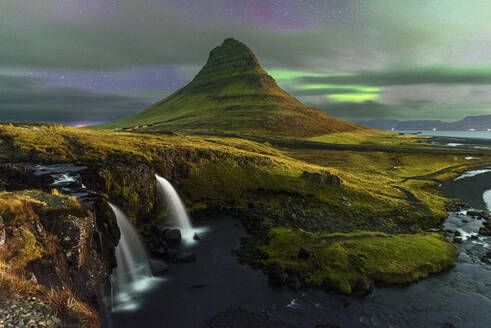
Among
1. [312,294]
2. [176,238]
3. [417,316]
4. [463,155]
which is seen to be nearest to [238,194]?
[176,238]

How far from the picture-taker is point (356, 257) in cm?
3256

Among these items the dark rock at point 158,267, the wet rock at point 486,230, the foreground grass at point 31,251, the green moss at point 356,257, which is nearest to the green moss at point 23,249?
the foreground grass at point 31,251

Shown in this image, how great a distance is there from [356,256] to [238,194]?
90.1 feet

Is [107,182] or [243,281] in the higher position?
[107,182]

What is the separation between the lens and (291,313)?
955 inches

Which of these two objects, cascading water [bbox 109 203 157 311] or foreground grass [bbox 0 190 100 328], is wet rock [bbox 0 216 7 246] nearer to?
foreground grass [bbox 0 190 100 328]

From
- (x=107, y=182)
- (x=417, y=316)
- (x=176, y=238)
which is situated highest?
(x=107, y=182)

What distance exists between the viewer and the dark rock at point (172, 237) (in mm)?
36594

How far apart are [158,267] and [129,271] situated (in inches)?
124

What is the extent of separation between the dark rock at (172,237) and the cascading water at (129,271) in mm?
4159

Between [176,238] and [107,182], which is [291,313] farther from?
[107,182]

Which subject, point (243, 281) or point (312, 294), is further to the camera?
point (243, 281)

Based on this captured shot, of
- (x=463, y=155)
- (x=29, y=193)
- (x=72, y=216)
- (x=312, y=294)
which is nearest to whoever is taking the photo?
(x=72, y=216)

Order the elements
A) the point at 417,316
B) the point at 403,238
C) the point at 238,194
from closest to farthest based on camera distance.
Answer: the point at 417,316 < the point at 403,238 < the point at 238,194
